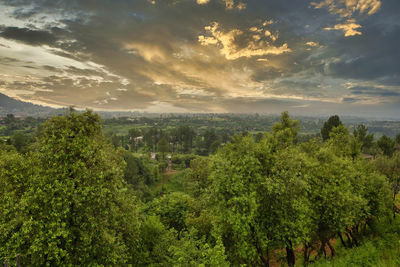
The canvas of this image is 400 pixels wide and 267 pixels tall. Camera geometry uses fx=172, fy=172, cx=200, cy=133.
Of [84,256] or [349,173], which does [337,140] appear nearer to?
[349,173]

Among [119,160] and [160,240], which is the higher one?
[119,160]

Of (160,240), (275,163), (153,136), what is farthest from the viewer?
(153,136)

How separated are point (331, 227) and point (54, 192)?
87.7 feet

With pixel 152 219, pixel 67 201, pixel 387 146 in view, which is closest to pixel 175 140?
pixel 387 146

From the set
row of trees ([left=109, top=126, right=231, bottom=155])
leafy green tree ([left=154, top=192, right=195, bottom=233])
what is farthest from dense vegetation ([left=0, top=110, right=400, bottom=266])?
row of trees ([left=109, top=126, right=231, bottom=155])

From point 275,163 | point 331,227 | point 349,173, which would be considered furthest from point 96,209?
point 349,173

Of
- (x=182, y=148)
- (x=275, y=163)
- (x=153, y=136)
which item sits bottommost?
(x=182, y=148)

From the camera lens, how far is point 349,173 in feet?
71.0

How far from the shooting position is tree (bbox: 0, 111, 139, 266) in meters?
11.6

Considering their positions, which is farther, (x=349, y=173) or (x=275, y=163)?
(x=349, y=173)

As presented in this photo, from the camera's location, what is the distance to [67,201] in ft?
40.5

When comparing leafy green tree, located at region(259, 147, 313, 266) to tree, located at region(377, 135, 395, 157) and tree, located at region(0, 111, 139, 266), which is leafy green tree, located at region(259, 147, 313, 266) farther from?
tree, located at region(377, 135, 395, 157)

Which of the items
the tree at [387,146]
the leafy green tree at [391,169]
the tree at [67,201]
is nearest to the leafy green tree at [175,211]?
the tree at [67,201]

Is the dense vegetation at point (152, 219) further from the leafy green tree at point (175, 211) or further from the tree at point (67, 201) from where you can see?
the leafy green tree at point (175, 211)
